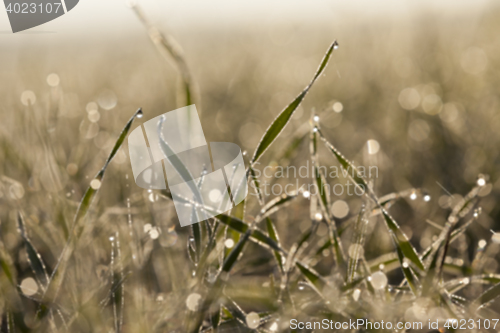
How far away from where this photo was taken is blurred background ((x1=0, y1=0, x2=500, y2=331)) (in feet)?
2.44

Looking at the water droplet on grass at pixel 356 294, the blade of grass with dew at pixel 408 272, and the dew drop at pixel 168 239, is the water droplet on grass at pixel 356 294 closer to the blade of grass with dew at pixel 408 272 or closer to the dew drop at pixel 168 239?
the blade of grass with dew at pixel 408 272

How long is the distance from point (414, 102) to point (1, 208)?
1.36m

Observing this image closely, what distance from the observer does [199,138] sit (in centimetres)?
76

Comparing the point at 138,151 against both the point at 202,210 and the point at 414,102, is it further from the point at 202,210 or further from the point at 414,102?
the point at 414,102

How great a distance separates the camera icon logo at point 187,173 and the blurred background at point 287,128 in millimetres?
55

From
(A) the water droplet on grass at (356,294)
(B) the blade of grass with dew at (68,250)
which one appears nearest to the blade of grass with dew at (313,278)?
(A) the water droplet on grass at (356,294)

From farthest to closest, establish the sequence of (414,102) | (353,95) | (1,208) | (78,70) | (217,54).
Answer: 1. (217,54)
2. (78,70)
3. (353,95)
4. (414,102)
5. (1,208)

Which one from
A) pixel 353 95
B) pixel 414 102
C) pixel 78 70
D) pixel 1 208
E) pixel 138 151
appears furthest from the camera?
pixel 78 70

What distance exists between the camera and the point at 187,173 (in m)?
0.56

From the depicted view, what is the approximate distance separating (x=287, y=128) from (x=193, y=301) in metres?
1.11

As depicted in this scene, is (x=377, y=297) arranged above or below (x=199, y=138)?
below

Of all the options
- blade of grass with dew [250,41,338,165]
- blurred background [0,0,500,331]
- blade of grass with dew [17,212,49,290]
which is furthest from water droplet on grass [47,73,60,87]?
blade of grass with dew [250,41,338,165]

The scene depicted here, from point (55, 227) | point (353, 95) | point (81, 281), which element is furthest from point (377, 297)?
point (353, 95)

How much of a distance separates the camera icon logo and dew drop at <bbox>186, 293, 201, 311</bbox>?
3.8 inches
